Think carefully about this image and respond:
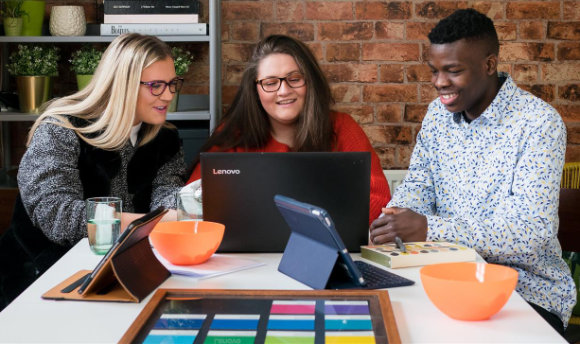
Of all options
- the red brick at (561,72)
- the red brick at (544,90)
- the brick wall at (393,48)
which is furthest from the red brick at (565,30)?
the red brick at (544,90)

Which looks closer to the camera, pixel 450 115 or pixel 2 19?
pixel 450 115

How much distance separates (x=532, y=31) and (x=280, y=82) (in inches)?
50.5

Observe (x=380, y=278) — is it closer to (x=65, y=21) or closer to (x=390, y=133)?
(x=390, y=133)

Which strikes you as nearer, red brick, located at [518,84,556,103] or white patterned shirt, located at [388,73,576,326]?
white patterned shirt, located at [388,73,576,326]

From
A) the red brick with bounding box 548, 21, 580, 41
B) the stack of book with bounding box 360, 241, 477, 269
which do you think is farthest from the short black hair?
the red brick with bounding box 548, 21, 580, 41

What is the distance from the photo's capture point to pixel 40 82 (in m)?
2.89

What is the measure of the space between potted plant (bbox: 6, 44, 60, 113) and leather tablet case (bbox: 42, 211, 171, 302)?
177 cm

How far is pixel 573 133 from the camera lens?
9.84 ft

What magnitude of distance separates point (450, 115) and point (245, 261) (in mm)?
887

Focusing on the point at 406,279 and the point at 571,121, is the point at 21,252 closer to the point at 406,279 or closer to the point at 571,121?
the point at 406,279

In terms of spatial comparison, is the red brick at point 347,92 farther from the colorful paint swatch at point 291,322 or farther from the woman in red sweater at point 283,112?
the colorful paint swatch at point 291,322

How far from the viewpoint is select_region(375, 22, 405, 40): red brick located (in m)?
2.97

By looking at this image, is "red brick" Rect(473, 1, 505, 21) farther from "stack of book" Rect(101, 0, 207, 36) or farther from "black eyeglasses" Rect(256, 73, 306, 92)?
"stack of book" Rect(101, 0, 207, 36)

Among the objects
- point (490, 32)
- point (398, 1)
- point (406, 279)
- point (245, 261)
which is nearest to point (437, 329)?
point (406, 279)
